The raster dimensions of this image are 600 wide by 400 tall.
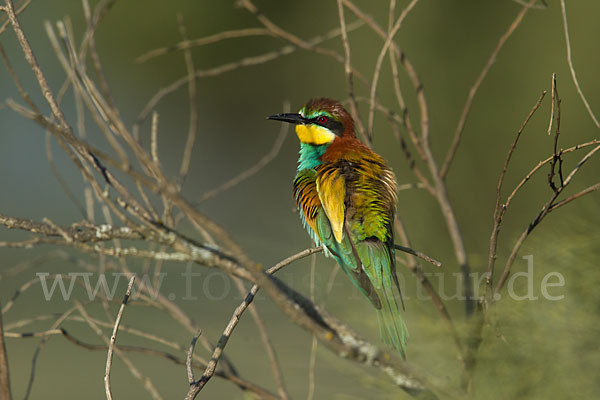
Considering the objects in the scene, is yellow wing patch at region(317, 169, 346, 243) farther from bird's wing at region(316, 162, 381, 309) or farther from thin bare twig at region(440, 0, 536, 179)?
thin bare twig at region(440, 0, 536, 179)

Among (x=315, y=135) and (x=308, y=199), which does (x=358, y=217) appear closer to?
(x=308, y=199)

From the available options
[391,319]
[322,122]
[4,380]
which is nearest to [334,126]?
[322,122]

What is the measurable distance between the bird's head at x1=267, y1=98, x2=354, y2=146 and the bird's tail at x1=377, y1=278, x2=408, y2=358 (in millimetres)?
722

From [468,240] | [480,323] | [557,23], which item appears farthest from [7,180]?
[480,323]

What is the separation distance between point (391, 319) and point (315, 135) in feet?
3.22

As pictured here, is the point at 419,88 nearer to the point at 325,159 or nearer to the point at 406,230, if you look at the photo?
the point at 406,230

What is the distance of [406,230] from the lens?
151 cm

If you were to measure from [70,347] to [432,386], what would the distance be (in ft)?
21.7

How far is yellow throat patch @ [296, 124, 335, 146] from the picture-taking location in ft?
6.84

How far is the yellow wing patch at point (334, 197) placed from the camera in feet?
5.34

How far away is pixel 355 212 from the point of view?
5.35 ft

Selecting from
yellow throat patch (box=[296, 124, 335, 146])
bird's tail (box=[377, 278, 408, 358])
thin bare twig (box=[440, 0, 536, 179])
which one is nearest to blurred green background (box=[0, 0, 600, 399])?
bird's tail (box=[377, 278, 408, 358])

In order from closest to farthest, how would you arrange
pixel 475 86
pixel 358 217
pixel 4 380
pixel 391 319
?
pixel 4 380 < pixel 391 319 < pixel 475 86 < pixel 358 217

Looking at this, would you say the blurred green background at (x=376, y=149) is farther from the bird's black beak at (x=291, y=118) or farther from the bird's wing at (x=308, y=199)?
the bird's black beak at (x=291, y=118)
